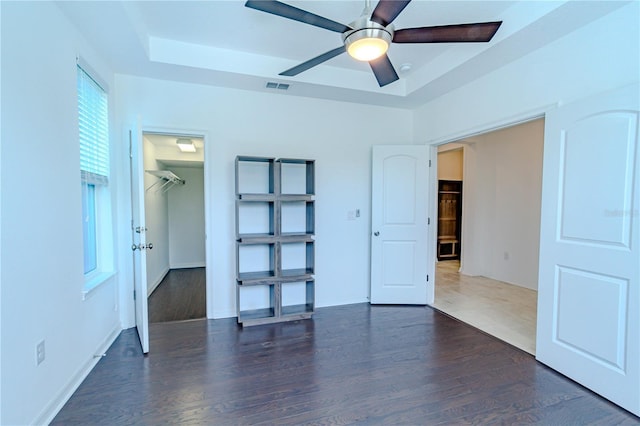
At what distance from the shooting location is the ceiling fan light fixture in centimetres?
181

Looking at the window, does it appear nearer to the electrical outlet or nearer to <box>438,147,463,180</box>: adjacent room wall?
the electrical outlet

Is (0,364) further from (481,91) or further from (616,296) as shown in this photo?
(481,91)

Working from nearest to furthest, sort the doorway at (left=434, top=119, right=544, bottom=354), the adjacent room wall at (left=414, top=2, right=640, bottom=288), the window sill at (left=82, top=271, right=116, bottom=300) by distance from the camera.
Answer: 1. the adjacent room wall at (left=414, top=2, right=640, bottom=288)
2. the window sill at (left=82, top=271, right=116, bottom=300)
3. the doorway at (left=434, top=119, right=544, bottom=354)

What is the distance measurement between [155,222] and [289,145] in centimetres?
278

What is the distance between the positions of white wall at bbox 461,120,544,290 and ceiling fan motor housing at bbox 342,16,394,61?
4012mm

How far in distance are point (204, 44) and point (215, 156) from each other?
3.65 feet

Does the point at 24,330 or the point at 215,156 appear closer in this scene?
the point at 24,330

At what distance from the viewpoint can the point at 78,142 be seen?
2.36 meters

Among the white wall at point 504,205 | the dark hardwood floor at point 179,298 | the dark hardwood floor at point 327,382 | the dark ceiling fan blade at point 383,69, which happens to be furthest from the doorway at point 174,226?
the white wall at point 504,205

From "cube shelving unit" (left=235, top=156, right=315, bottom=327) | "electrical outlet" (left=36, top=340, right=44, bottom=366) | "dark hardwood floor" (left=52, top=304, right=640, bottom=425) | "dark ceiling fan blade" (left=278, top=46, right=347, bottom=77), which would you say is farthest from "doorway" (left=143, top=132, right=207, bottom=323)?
"electrical outlet" (left=36, top=340, right=44, bottom=366)

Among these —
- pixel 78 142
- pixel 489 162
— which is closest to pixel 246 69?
pixel 78 142

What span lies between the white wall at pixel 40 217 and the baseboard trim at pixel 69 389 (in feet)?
0.04

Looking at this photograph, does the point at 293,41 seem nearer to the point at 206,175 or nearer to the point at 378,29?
the point at 378,29

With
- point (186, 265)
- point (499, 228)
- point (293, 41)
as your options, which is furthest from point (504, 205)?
point (186, 265)
